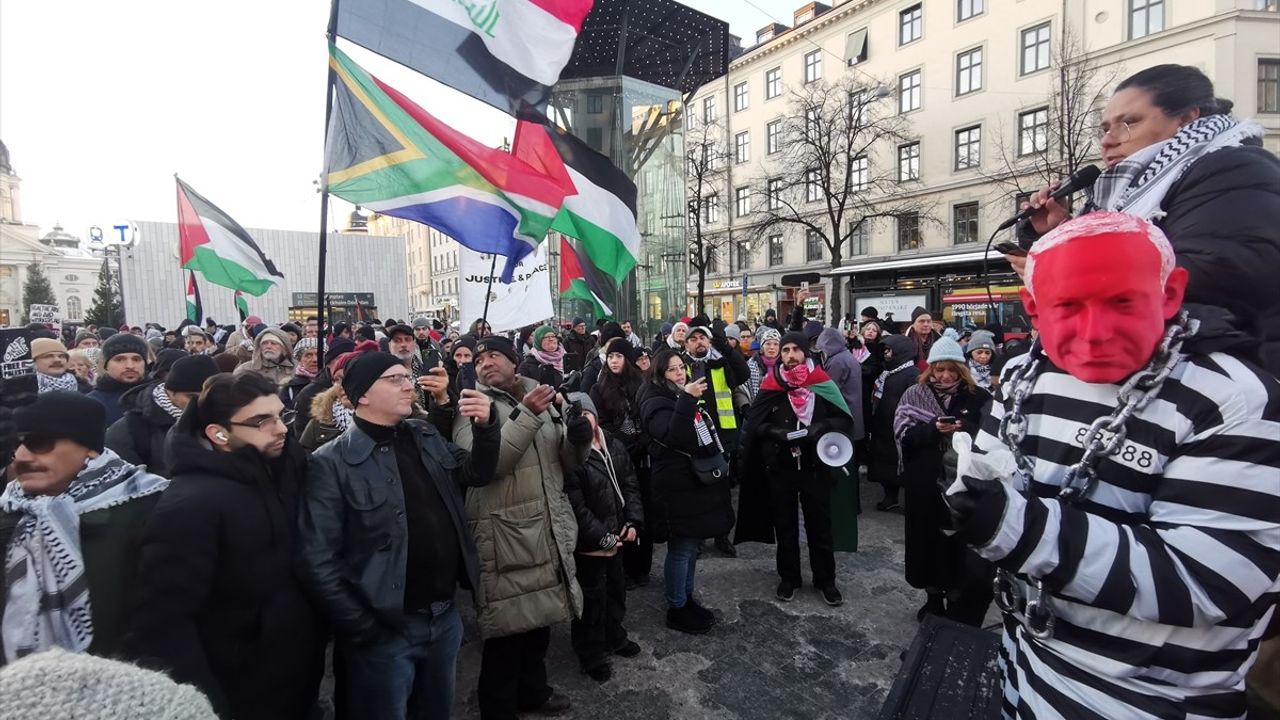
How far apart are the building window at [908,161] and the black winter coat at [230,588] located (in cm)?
3499

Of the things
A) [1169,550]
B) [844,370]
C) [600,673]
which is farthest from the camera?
[844,370]

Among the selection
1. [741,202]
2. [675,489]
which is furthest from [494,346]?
[741,202]

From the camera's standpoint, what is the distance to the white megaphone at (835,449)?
4375mm

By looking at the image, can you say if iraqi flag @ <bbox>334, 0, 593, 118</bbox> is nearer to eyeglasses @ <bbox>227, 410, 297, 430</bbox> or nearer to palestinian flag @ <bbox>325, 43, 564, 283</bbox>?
palestinian flag @ <bbox>325, 43, 564, 283</bbox>

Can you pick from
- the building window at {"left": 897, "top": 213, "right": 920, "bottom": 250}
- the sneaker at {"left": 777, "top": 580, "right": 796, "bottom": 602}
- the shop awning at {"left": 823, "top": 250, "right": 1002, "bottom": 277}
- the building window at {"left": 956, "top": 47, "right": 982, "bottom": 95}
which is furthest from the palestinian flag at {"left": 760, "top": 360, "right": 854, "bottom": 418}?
the building window at {"left": 956, "top": 47, "right": 982, "bottom": 95}

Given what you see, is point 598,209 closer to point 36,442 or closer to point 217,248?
point 36,442

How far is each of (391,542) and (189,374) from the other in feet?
6.44

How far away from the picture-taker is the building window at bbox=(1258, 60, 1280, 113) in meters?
23.6

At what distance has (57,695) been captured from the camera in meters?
0.69

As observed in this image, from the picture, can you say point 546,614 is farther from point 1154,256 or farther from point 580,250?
point 580,250

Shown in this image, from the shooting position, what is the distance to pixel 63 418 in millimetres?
2139

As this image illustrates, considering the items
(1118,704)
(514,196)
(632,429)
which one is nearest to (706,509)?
(632,429)

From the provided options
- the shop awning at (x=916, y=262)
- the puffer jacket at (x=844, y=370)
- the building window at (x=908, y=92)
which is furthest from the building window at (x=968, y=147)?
the puffer jacket at (x=844, y=370)

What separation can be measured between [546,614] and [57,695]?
2751 mm
